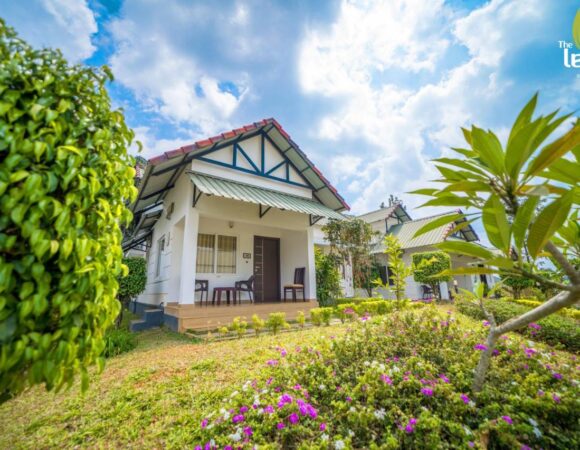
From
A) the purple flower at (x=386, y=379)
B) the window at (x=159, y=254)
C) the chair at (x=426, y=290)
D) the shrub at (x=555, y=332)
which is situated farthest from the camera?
the chair at (x=426, y=290)

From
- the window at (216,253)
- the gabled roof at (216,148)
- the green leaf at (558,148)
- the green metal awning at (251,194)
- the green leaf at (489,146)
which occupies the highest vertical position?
the gabled roof at (216,148)

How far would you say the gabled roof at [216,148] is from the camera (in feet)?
22.2

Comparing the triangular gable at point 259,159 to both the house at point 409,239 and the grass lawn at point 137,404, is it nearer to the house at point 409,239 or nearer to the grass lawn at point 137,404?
the grass lawn at point 137,404

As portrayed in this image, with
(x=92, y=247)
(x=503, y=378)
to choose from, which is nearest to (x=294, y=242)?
(x=503, y=378)

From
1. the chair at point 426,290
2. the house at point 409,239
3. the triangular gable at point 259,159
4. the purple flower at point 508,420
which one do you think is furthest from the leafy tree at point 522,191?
the chair at point 426,290

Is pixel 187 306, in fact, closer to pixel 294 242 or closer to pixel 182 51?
pixel 294 242

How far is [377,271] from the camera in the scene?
16453mm

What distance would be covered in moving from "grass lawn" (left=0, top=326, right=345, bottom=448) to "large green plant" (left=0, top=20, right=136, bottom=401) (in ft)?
3.41

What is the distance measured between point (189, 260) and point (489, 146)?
22.3 feet

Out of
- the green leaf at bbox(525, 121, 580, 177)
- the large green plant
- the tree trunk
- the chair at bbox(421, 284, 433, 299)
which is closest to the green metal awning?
the large green plant

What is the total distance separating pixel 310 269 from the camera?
941cm

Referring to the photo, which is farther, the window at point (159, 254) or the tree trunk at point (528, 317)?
the window at point (159, 254)

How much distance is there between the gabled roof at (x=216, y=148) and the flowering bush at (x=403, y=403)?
228 inches

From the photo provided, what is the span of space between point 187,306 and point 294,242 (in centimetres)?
493
